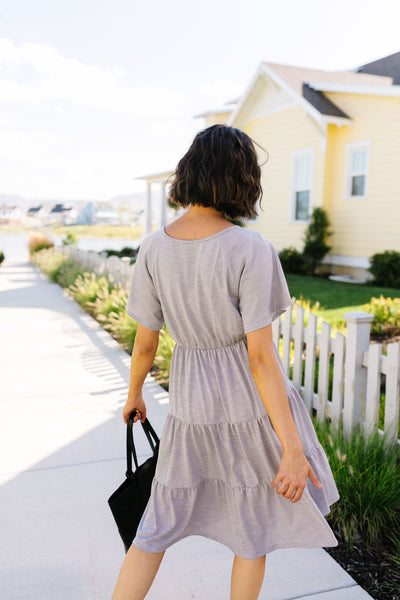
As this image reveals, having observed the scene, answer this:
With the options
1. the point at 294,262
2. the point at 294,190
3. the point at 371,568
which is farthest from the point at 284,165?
the point at 371,568

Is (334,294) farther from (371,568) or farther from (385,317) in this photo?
(371,568)

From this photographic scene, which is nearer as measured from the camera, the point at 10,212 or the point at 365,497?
the point at 365,497

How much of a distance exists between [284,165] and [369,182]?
3.13 metres

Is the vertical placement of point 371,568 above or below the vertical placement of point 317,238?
below

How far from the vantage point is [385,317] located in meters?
6.25

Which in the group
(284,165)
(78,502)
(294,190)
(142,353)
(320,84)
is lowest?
(78,502)

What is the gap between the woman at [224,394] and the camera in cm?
154

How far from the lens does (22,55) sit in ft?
417

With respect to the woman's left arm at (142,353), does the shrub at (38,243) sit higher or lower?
lower

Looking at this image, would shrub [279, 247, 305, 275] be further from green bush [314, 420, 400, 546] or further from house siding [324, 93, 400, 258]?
green bush [314, 420, 400, 546]

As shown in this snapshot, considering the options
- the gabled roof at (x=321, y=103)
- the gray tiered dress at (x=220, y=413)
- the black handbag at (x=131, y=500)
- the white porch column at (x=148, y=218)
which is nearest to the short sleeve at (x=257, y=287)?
the gray tiered dress at (x=220, y=413)

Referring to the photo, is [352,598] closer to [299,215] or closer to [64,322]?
[64,322]

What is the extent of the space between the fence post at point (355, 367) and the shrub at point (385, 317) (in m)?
2.81

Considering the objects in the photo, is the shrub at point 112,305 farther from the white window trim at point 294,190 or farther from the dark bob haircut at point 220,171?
the white window trim at point 294,190
